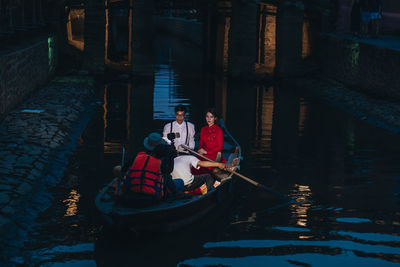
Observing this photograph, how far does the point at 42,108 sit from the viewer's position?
20.4 meters

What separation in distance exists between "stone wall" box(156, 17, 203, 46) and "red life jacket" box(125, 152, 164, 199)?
169 ft

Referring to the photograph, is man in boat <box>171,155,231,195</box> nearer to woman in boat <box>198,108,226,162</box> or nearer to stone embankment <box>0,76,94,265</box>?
woman in boat <box>198,108,226,162</box>

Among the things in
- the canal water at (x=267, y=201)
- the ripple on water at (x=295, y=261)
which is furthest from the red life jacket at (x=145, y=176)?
the ripple on water at (x=295, y=261)

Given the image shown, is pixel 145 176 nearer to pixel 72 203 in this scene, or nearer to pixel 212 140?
pixel 72 203

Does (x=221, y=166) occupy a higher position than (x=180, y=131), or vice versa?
(x=180, y=131)

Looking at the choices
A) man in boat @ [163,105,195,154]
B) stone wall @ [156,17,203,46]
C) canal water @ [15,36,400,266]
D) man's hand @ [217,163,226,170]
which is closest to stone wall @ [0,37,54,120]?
canal water @ [15,36,400,266]

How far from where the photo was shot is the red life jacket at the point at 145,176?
9.62 meters

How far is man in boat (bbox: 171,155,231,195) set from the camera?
36.9ft

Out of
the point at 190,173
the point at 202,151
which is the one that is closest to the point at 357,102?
the point at 202,151

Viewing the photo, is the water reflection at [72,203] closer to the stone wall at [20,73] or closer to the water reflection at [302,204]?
the water reflection at [302,204]

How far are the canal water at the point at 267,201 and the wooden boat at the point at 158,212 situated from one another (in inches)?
9.1

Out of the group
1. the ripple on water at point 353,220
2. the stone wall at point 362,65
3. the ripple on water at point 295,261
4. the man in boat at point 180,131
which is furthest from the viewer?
the stone wall at point 362,65

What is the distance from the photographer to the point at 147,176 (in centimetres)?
964

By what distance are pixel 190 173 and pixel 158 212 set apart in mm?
1915
